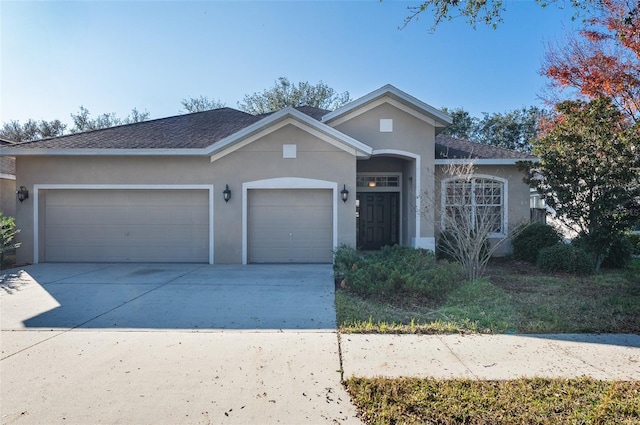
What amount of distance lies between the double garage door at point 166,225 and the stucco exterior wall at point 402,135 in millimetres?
2450

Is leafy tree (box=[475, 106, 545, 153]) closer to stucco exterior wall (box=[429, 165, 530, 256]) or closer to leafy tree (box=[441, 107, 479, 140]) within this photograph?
leafy tree (box=[441, 107, 479, 140])

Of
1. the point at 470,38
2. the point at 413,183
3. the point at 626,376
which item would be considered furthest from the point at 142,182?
the point at 626,376

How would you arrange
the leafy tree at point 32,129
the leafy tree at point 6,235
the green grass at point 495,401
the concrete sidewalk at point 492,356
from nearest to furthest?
the green grass at point 495,401 < the concrete sidewalk at point 492,356 < the leafy tree at point 6,235 < the leafy tree at point 32,129

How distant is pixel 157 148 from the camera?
11.1 meters

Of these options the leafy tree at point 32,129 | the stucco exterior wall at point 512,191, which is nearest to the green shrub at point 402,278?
the stucco exterior wall at point 512,191

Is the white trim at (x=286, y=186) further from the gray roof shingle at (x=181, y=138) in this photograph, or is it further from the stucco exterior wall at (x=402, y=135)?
the stucco exterior wall at (x=402, y=135)

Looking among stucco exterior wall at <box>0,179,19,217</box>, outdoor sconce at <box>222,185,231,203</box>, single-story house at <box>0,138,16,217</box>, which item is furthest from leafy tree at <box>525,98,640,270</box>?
stucco exterior wall at <box>0,179,19,217</box>

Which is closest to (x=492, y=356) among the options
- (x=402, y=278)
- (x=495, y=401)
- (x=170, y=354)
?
(x=495, y=401)

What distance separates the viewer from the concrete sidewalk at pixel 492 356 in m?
4.00

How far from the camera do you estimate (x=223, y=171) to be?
11.3 m

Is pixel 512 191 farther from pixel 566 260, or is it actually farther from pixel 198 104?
pixel 198 104

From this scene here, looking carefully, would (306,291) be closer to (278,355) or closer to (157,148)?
(278,355)

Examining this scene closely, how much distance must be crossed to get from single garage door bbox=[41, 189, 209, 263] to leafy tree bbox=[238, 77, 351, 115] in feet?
65.8

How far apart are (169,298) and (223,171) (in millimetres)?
5094
